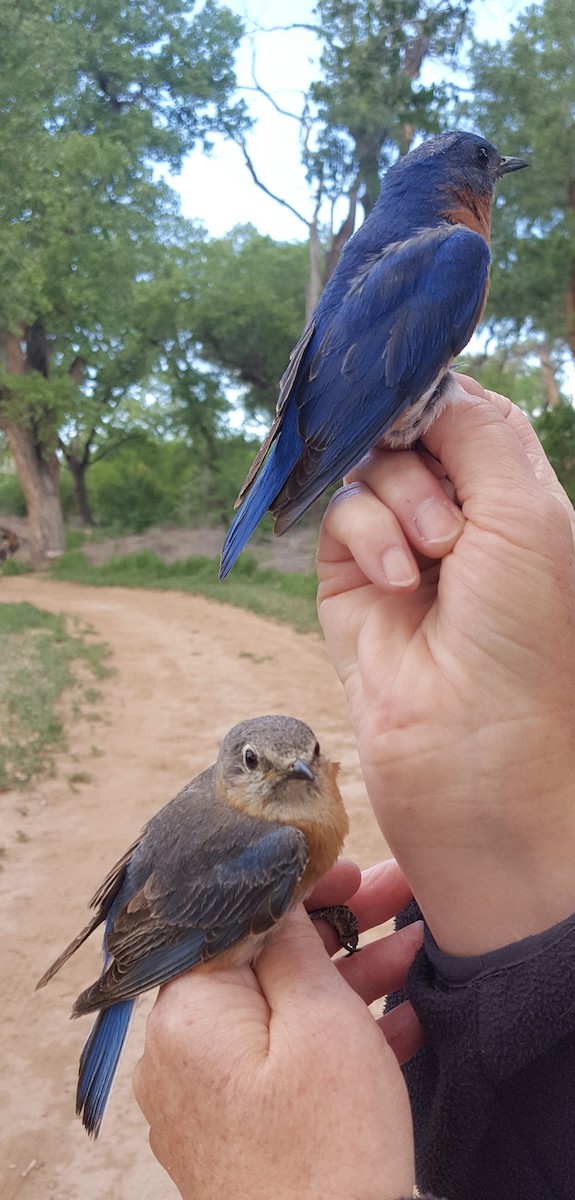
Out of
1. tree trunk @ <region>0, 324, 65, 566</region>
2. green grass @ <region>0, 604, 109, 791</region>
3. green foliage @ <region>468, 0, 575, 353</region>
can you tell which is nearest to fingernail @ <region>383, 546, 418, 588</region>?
green grass @ <region>0, 604, 109, 791</region>

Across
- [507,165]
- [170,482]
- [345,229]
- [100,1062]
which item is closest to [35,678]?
[100,1062]

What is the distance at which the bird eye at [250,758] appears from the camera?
71.6 inches

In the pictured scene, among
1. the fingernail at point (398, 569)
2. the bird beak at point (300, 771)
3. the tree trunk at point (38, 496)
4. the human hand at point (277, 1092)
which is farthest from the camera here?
the tree trunk at point (38, 496)

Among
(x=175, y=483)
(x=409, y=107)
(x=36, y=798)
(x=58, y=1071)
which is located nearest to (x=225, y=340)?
(x=175, y=483)

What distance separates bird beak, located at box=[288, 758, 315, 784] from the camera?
1.76 metres

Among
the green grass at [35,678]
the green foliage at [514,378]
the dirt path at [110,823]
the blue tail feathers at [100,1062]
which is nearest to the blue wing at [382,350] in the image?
the blue tail feathers at [100,1062]

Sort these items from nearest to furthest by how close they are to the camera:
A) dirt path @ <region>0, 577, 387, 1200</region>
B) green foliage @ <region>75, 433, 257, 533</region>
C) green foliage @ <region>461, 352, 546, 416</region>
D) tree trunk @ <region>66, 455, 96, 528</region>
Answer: dirt path @ <region>0, 577, 387, 1200</region> < green foliage @ <region>461, 352, 546, 416</region> < green foliage @ <region>75, 433, 257, 533</region> < tree trunk @ <region>66, 455, 96, 528</region>

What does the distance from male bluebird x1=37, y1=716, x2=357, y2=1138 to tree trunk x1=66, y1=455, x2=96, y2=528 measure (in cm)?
1957

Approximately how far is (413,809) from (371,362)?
3.01 feet

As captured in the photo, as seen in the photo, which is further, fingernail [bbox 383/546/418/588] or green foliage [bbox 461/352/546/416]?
green foliage [bbox 461/352/546/416]

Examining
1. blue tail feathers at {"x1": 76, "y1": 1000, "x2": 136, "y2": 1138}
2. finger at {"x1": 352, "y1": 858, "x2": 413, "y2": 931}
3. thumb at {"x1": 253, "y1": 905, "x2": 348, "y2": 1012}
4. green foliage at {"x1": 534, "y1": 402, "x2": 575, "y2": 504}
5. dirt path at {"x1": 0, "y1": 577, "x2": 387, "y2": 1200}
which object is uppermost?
green foliage at {"x1": 534, "y1": 402, "x2": 575, "y2": 504}

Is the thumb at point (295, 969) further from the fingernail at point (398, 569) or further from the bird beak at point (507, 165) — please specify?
the bird beak at point (507, 165)

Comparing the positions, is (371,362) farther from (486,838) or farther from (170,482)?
(170,482)

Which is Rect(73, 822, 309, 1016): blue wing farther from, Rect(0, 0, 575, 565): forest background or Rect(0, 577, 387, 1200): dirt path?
Rect(0, 0, 575, 565): forest background
